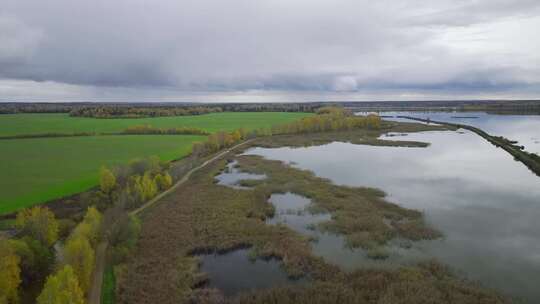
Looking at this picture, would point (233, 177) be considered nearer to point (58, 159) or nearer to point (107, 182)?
point (107, 182)

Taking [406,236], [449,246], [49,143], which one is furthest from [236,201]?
[49,143]

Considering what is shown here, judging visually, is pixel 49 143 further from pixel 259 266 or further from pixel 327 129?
pixel 327 129

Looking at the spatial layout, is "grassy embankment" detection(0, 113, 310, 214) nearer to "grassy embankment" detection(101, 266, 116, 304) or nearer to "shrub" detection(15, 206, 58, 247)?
"shrub" detection(15, 206, 58, 247)

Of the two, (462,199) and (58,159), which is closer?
(462,199)

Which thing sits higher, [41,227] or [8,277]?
[41,227]

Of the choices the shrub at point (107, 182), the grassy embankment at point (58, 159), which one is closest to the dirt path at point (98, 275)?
the grassy embankment at point (58, 159)

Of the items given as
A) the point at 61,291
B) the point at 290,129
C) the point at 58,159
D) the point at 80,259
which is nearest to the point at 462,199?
the point at 80,259

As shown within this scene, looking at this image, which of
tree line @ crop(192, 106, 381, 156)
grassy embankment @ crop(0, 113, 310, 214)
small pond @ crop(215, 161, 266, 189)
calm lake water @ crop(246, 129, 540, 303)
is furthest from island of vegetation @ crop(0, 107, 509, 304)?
tree line @ crop(192, 106, 381, 156)
